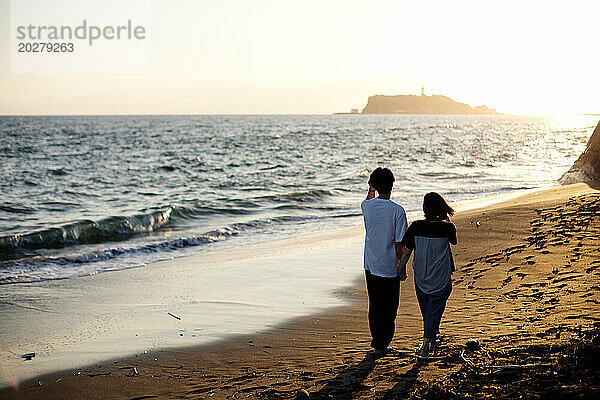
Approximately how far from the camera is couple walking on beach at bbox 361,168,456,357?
4992 millimetres

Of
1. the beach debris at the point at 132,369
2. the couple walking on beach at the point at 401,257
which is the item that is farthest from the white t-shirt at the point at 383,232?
the beach debris at the point at 132,369

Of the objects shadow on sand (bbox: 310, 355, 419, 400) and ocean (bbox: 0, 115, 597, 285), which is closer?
shadow on sand (bbox: 310, 355, 419, 400)

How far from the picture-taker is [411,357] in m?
5.06

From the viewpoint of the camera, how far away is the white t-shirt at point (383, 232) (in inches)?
206

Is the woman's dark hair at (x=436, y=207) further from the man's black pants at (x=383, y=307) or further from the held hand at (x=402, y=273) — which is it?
the man's black pants at (x=383, y=307)

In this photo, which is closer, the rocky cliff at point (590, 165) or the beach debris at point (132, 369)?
the beach debris at point (132, 369)

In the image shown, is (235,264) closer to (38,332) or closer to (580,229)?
(38,332)

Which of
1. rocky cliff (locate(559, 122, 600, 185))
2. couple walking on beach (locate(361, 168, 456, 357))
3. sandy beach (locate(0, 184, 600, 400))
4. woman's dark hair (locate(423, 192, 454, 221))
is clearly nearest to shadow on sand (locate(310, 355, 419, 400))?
sandy beach (locate(0, 184, 600, 400))

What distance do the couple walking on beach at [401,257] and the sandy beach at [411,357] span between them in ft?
0.91

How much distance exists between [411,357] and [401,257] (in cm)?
82

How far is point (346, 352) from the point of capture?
5449 mm

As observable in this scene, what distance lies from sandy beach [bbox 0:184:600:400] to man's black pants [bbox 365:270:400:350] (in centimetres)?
17

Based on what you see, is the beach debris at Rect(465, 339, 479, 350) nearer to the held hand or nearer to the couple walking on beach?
the couple walking on beach

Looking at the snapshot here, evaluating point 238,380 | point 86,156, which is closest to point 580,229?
point 238,380
